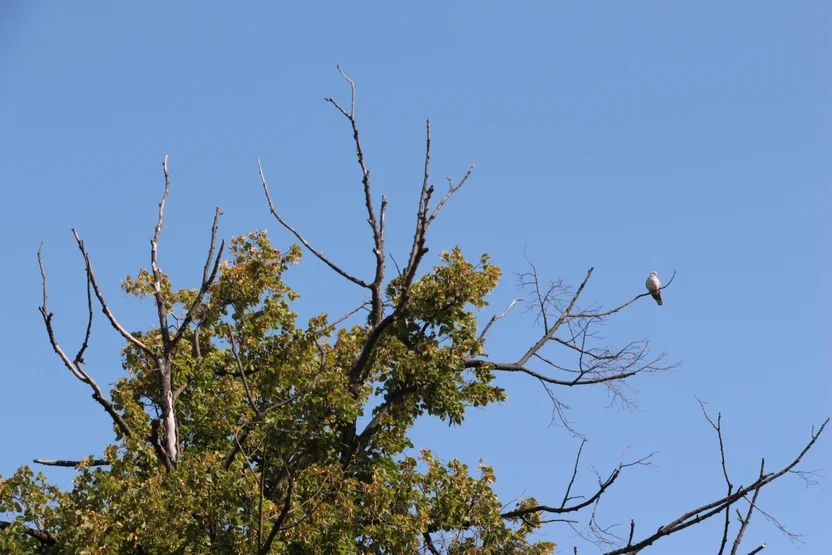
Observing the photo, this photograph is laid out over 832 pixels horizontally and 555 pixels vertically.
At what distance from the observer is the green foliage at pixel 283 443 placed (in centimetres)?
1156

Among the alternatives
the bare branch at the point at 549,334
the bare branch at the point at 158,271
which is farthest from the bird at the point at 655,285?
the bare branch at the point at 158,271

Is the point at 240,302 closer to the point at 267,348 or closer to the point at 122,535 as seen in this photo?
the point at 267,348

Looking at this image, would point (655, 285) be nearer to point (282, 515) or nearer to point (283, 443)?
point (283, 443)

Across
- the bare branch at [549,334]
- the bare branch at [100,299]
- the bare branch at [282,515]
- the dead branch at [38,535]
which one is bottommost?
the bare branch at [282,515]

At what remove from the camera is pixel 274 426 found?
13.4 metres

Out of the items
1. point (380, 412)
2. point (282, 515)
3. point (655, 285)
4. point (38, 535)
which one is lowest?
point (282, 515)

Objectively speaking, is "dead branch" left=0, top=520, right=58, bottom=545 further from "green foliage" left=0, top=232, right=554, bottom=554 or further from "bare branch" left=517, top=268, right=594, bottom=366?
"bare branch" left=517, top=268, right=594, bottom=366

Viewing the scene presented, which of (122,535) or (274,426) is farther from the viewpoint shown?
(274,426)

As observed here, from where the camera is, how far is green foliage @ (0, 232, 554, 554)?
1156 cm

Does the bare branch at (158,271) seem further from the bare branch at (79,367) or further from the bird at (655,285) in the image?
the bird at (655,285)

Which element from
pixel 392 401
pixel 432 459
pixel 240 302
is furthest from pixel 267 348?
pixel 432 459

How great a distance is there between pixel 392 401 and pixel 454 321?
4.59ft

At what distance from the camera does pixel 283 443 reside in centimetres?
1357

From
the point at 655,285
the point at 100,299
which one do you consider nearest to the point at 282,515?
the point at 100,299
